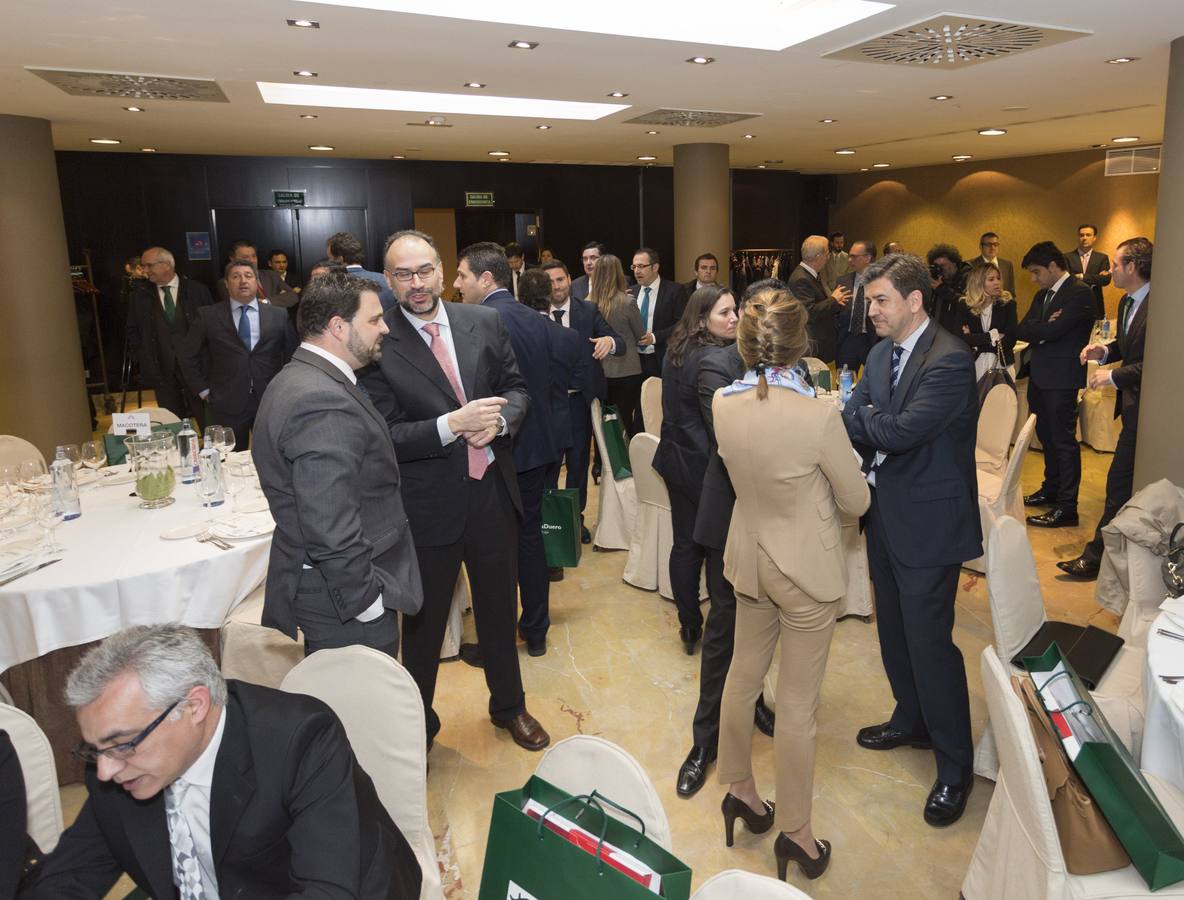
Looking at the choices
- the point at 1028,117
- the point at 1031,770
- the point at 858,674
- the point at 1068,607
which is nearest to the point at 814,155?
the point at 1028,117

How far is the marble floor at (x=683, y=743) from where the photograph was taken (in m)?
2.75

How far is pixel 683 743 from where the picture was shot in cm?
343

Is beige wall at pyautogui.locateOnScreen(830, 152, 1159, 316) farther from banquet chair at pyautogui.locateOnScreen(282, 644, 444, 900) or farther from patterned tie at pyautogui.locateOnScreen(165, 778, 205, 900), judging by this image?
patterned tie at pyautogui.locateOnScreen(165, 778, 205, 900)

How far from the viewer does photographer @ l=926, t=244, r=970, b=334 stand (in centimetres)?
698

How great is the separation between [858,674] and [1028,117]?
23.1 feet

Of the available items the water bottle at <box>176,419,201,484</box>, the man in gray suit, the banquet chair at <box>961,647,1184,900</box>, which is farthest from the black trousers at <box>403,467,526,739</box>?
the banquet chair at <box>961,647,1184,900</box>

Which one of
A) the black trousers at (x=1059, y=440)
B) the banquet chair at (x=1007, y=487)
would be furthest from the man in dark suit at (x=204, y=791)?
the black trousers at (x=1059, y=440)

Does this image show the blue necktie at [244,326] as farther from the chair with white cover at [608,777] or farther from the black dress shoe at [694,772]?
the chair with white cover at [608,777]

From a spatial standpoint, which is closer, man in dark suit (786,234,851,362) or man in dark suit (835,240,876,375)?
man in dark suit (835,240,876,375)

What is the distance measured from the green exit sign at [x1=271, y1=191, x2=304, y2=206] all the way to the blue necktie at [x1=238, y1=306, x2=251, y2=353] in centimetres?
673

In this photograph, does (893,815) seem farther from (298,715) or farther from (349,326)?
(349,326)

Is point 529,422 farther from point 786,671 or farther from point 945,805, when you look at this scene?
point 945,805

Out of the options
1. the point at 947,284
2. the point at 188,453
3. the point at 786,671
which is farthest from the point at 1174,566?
the point at 947,284

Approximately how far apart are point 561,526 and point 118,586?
6.73ft
